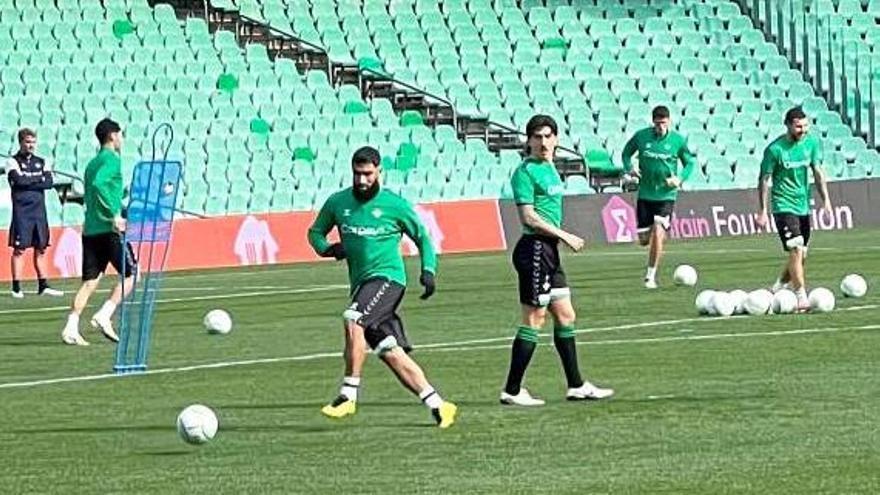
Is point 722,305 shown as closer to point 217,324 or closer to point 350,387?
point 217,324

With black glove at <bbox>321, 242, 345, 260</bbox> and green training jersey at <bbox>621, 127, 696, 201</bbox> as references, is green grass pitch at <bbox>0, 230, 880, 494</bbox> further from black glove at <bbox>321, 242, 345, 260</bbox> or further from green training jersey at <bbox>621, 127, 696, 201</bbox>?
green training jersey at <bbox>621, 127, 696, 201</bbox>

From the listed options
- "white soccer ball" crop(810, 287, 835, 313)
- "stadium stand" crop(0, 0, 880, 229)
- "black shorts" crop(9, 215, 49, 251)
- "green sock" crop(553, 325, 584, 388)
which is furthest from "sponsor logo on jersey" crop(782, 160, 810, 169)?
"stadium stand" crop(0, 0, 880, 229)

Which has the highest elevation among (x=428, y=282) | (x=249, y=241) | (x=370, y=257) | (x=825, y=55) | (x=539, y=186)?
(x=539, y=186)

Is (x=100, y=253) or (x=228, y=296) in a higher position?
(x=100, y=253)

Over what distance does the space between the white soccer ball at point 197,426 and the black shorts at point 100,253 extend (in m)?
8.88

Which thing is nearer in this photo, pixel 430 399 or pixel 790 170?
pixel 430 399

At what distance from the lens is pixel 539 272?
695 inches

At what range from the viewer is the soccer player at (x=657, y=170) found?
102 ft

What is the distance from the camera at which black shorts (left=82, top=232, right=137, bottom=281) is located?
24.4 metres

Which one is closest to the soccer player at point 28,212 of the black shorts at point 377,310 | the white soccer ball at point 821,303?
the white soccer ball at point 821,303

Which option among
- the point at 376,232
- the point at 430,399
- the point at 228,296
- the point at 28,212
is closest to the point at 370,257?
the point at 376,232

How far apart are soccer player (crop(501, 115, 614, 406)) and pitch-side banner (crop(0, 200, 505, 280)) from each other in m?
21.0

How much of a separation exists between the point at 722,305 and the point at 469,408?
320 inches

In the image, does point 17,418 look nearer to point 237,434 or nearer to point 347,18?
point 237,434
